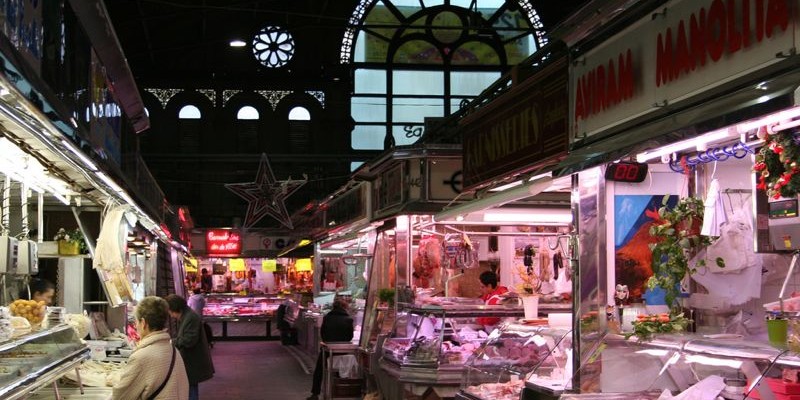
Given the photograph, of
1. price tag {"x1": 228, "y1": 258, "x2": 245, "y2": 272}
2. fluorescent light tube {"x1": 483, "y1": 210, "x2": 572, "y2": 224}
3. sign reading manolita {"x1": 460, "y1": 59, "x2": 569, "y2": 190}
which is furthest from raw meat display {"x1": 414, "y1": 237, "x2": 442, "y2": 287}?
price tag {"x1": 228, "y1": 258, "x2": 245, "y2": 272}

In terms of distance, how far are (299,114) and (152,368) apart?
76.8 ft

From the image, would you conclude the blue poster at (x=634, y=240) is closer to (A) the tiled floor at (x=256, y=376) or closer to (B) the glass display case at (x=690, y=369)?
(B) the glass display case at (x=690, y=369)

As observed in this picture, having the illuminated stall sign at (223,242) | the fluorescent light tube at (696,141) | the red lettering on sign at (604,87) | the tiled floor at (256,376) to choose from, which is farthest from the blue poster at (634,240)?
the illuminated stall sign at (223,242)

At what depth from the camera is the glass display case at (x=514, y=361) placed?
7.57m

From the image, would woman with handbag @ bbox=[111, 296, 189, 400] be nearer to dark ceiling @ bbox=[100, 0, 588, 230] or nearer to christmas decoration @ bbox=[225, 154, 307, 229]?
christmas decoration @ bbox=[225, 154, 307, 229]

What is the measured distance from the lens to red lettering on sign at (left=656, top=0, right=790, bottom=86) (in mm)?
4102

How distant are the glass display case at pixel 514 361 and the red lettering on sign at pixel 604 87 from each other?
7.04ft

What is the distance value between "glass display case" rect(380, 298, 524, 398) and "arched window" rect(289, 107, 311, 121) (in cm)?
1895

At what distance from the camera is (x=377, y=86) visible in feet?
94.9

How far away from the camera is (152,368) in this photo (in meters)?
6.21

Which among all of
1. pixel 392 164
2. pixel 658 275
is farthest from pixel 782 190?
pixel 392 164

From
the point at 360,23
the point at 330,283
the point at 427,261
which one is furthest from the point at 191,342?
the point at 360,23

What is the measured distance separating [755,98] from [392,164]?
8.69 metres

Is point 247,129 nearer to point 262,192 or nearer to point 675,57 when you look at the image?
point 262,192
